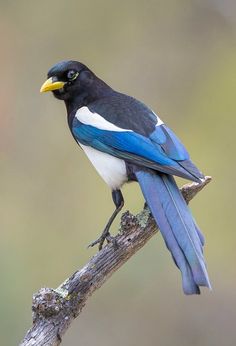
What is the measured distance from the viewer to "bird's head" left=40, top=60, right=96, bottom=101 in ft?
13.5

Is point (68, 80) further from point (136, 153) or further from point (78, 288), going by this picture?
point (78, 288)

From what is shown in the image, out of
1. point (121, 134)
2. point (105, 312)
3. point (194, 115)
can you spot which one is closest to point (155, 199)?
point (121, 134)

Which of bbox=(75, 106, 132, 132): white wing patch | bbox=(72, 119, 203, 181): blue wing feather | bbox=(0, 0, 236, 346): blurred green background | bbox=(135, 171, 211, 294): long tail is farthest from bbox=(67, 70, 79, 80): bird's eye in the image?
bbox=(0, 0, 236, 346): blurred green background

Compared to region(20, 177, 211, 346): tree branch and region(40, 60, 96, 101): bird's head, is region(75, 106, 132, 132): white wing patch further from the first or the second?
region(20, 177, 211, 346): tree branch

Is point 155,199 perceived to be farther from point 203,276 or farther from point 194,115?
point 194,115

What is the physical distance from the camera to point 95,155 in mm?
3926

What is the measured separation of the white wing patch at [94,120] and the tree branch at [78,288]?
50 cm

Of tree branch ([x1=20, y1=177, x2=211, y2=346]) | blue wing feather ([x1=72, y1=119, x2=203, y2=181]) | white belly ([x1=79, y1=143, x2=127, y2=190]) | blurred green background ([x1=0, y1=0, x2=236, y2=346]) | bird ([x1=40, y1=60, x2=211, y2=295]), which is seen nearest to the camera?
tree branch ([x1=20, y1=177, x2=211, y2=346])

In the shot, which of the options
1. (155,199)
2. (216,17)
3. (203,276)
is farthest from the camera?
(216,17)

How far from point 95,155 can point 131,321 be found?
80.1 inches

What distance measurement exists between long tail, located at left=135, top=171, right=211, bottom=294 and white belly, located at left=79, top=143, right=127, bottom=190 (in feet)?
0.45

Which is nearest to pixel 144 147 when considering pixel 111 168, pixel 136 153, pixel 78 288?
pixel 136 153

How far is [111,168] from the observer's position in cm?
381

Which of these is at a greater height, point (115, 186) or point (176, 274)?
point (115, 186)
